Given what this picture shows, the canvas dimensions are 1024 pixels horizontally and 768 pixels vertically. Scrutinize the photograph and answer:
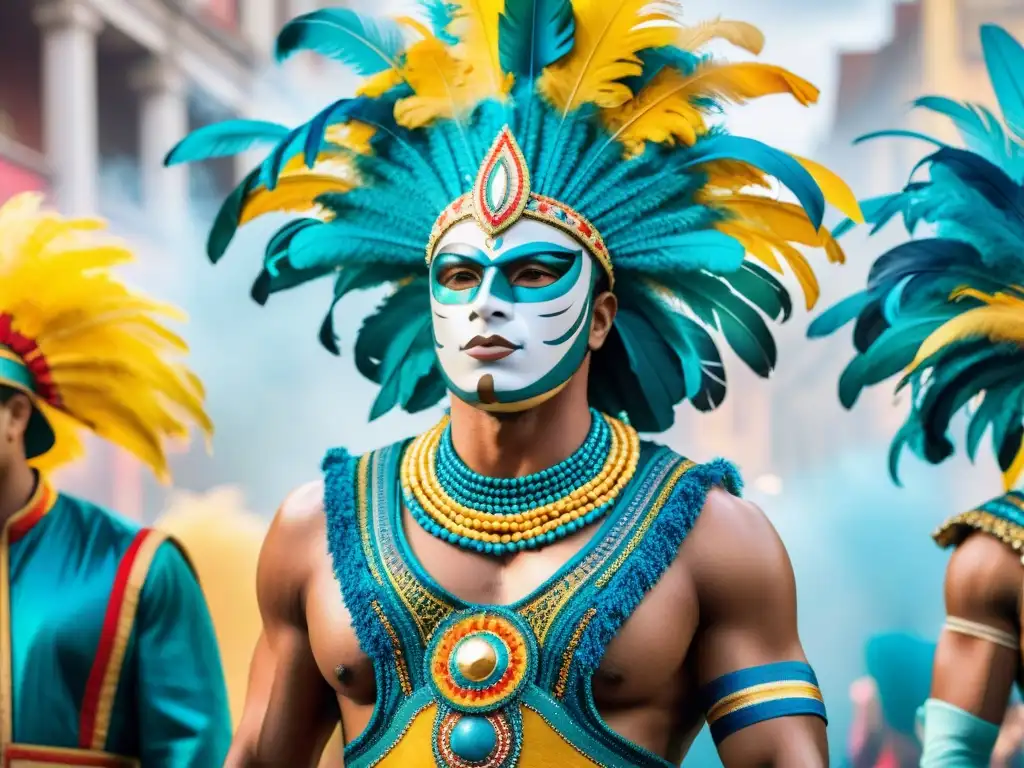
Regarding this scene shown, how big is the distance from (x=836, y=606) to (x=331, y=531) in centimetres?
296

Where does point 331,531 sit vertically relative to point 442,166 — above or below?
below

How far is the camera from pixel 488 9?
3078 millimetres

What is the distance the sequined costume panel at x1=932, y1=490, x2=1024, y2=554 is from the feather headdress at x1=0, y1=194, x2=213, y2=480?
1559 mm

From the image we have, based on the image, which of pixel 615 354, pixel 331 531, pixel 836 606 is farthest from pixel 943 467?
pixel 331 531

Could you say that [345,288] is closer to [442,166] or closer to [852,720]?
[442,166]

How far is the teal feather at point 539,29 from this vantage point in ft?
9.87

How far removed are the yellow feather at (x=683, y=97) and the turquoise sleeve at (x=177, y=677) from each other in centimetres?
139

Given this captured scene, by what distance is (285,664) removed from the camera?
9.93 ft

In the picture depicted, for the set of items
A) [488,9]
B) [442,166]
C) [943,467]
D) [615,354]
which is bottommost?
[943,467]

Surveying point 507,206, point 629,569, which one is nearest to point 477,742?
point 629,569

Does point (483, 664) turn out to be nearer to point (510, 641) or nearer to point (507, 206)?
point (510, 641)

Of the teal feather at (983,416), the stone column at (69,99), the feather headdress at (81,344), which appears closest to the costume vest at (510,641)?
the teal feather at (983,416)

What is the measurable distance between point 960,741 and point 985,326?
2.62ft

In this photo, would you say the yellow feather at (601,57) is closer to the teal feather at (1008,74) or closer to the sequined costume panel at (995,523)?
the teal feather at (1008,74)
